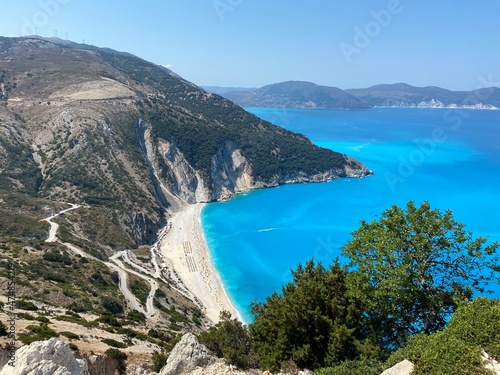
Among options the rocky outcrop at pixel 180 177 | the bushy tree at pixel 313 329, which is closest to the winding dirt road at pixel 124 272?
the bushy tree at pixel 313 329

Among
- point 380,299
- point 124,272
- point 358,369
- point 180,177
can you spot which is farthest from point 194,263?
point 358,369

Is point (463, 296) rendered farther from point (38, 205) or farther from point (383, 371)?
point (38, 205)

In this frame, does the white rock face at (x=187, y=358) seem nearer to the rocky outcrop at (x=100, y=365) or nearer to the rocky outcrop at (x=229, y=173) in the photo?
the rocky outcrop at (x=100, y=365)

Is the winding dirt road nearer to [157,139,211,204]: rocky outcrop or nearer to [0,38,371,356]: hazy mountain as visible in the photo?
[0,38,371,356]: hazy mountain

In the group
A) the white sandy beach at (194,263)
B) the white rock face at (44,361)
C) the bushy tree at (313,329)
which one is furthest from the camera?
the white sandy beach at (194,263)

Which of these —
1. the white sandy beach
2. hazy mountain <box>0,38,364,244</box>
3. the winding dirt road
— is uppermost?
hazy mountain <box>0,38,364,244</box>

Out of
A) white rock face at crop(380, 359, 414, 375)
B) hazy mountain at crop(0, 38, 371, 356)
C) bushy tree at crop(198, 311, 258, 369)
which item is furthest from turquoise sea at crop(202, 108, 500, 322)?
white rock face at crop(380, 359, 414, 375)
